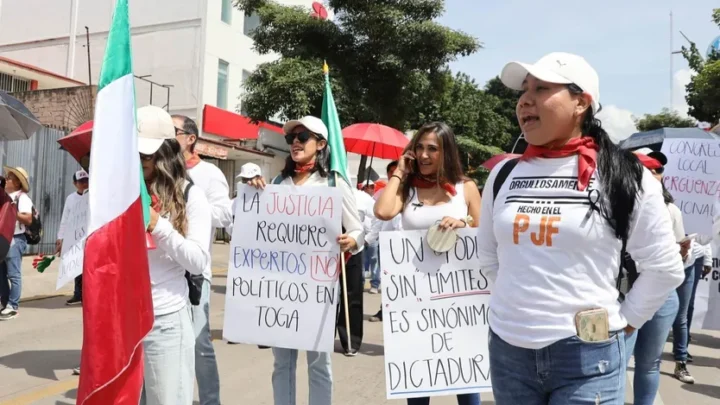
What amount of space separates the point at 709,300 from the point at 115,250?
6.10 meters

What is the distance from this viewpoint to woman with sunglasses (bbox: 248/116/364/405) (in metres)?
3.55

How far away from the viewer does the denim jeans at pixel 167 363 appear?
8.71ft

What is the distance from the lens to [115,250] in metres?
2.18

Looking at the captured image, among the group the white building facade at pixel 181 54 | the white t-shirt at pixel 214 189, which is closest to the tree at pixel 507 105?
the white building facade at pixel 181 54

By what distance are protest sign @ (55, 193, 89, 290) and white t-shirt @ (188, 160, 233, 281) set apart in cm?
110

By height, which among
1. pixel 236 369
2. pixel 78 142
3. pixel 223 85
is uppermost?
pixel 223 85

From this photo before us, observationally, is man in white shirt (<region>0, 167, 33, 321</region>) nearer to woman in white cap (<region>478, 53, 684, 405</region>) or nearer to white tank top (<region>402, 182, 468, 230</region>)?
white tank top (<region>402, 182, 468, 230</region>)

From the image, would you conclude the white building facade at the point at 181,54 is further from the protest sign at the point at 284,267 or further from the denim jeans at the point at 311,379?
the denim jeans at the point at 311,379

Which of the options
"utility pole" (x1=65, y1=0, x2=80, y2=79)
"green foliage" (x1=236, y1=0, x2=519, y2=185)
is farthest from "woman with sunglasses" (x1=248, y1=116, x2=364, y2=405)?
"utility pole" (x1=65, y1=0, x2=80, y2=79)

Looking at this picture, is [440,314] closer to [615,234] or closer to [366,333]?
[615,234]

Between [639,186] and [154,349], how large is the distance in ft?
6.74

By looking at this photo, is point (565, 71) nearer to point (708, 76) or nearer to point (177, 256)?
point (177, 256)

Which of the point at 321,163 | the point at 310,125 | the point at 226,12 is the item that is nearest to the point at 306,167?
the point at 321,163

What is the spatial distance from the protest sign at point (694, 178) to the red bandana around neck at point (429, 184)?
3.19 m
